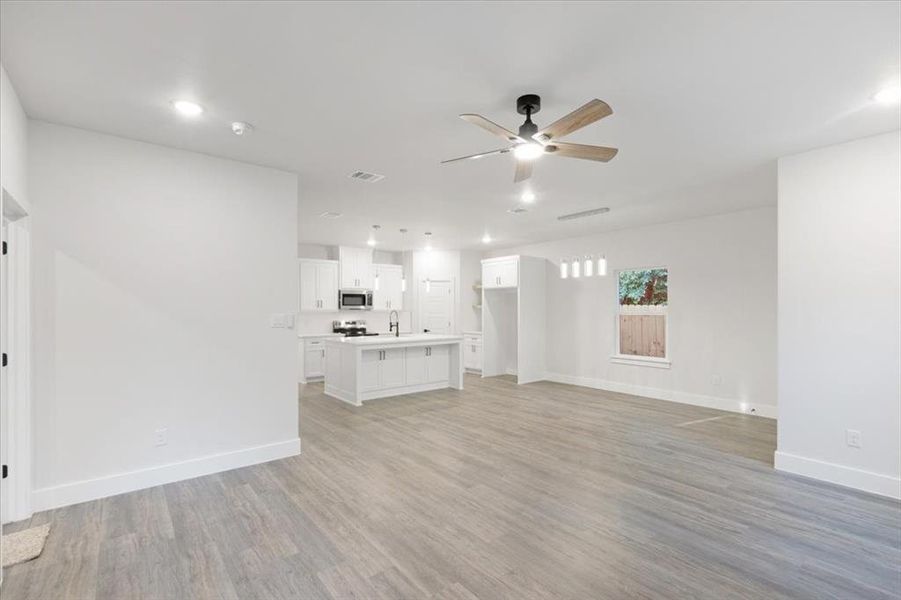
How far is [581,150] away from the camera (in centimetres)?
274

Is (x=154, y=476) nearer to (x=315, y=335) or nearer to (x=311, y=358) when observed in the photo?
(x=311, y=358)

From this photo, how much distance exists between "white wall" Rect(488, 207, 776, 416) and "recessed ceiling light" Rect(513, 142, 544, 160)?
4.65 metres

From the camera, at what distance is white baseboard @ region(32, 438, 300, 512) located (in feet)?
9.91

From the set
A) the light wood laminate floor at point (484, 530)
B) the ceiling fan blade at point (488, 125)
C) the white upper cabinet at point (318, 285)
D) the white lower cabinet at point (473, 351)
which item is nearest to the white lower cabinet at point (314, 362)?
the white upper cabinet at point (318, 285)

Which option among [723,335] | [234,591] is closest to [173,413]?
[234,591]

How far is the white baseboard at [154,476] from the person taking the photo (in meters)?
3.02

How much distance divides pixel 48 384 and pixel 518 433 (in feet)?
13.7

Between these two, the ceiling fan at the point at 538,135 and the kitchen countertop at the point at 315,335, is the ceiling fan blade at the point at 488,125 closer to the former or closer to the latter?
the ceiling fan at the point at 538,135

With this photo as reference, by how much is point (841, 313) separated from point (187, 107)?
16.9 ft

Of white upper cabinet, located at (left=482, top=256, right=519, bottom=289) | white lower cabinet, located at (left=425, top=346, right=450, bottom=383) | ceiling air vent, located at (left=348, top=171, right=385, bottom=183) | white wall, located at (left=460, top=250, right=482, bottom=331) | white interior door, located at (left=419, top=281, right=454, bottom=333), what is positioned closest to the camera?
ceiling air vent, located at (left=348, top=171, right=385, bottom=183)

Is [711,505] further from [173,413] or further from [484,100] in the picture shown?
[173,413]

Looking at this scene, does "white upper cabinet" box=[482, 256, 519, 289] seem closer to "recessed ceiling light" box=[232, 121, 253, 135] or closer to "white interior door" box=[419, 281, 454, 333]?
"white interior door" box=[419, 281, 454, 333]

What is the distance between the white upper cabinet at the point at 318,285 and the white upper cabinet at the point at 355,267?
180 millimetres

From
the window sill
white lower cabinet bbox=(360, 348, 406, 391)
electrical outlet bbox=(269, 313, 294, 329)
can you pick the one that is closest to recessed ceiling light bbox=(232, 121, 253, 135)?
electrical outlet bbox=(269, 313, 294, 329)
